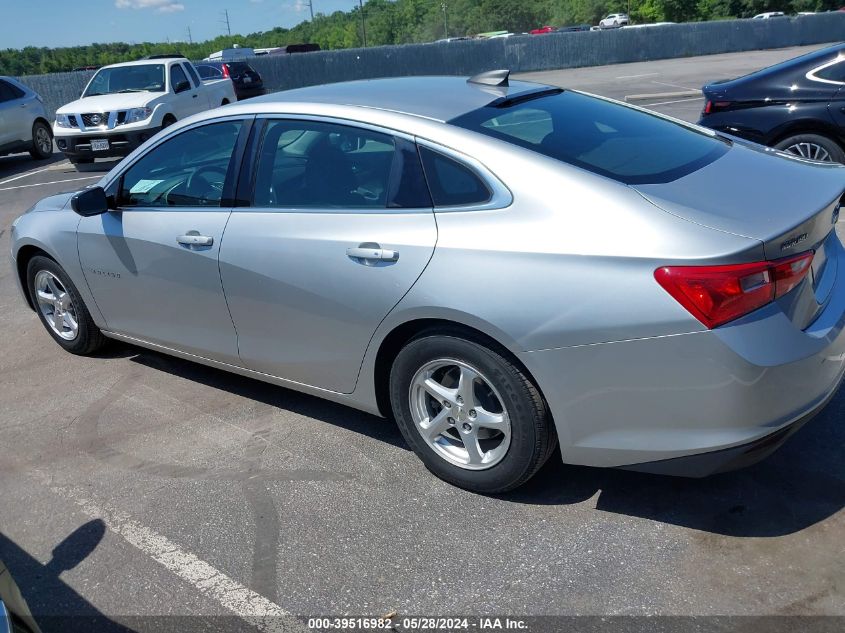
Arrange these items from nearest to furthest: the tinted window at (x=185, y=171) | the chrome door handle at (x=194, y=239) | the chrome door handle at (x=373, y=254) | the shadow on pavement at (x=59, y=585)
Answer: the shadow on pavement at (x=59, y=585) < the chrome door handle at (x=373, y=254) < the chrome door handle at (x=194, y=239) < the tinted window at (x=185, y=171)

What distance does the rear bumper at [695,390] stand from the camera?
2.83 metres

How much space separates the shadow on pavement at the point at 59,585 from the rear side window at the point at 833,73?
7.08 meters

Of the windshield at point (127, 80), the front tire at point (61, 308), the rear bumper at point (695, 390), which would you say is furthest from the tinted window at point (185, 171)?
the windshield at point (127, 80)

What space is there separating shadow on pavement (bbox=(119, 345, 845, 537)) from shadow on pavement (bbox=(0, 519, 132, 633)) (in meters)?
1.49

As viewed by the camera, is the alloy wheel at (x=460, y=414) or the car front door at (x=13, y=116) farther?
the car front door at (x=13, y=116)

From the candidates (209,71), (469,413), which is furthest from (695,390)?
(209,71)

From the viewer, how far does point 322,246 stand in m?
3.68

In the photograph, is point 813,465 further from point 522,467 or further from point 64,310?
point 64,310

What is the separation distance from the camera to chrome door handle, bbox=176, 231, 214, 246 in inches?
163

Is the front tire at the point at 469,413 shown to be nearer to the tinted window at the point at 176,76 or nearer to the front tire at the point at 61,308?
the front tire at the point at 61,308

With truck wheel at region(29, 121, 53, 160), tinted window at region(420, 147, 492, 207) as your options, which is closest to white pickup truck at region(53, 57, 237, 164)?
truck wheel at region(29, 121, 53, 160)

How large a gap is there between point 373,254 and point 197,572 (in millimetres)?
1441

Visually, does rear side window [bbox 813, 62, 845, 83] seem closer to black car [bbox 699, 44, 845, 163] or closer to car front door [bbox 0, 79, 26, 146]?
black car [bbox 699, 44, 845, 163]

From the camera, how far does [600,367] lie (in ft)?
9.80
